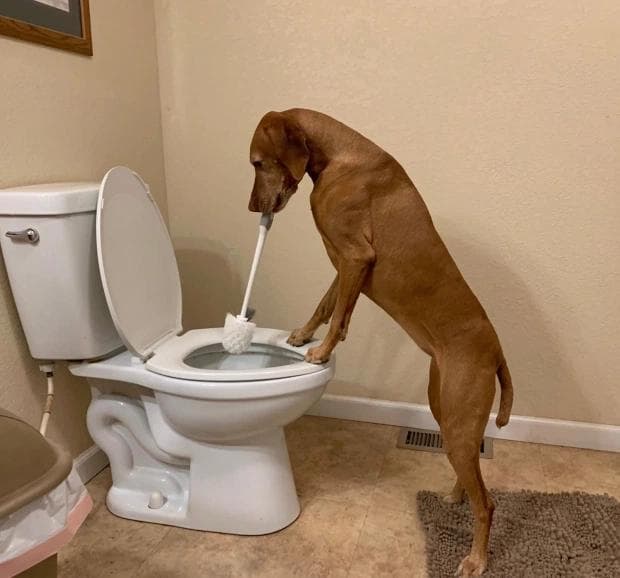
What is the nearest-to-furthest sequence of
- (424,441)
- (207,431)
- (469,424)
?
(469,424), (207,431), (424,441)

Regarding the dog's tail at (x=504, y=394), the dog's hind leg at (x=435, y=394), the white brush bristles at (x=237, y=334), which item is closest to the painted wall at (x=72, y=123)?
the white brush bristles at (x=237, y=334)

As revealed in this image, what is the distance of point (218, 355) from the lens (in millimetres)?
1498

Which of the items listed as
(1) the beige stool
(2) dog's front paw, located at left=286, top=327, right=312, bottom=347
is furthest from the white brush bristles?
(1) the beige stool

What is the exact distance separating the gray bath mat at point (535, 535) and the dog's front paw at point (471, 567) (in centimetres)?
2

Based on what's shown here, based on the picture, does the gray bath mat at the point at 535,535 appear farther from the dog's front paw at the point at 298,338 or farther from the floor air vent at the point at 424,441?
the dog's front paw at the point at 298,338

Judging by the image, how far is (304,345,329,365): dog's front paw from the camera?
50.7 inches

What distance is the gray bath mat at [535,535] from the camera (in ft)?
4.08

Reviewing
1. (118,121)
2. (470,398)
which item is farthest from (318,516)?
(118,121)

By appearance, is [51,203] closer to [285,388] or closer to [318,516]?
[285,388]

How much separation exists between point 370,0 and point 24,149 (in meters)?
1.00

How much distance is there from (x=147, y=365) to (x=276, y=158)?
0.54 meters

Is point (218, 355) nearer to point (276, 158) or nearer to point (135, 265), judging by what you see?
point (135, 265)

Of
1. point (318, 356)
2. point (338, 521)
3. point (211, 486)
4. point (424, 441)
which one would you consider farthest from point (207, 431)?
point (424, 441)

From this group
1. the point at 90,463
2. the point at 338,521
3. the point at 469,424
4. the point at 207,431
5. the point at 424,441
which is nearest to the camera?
the point at 469,424
